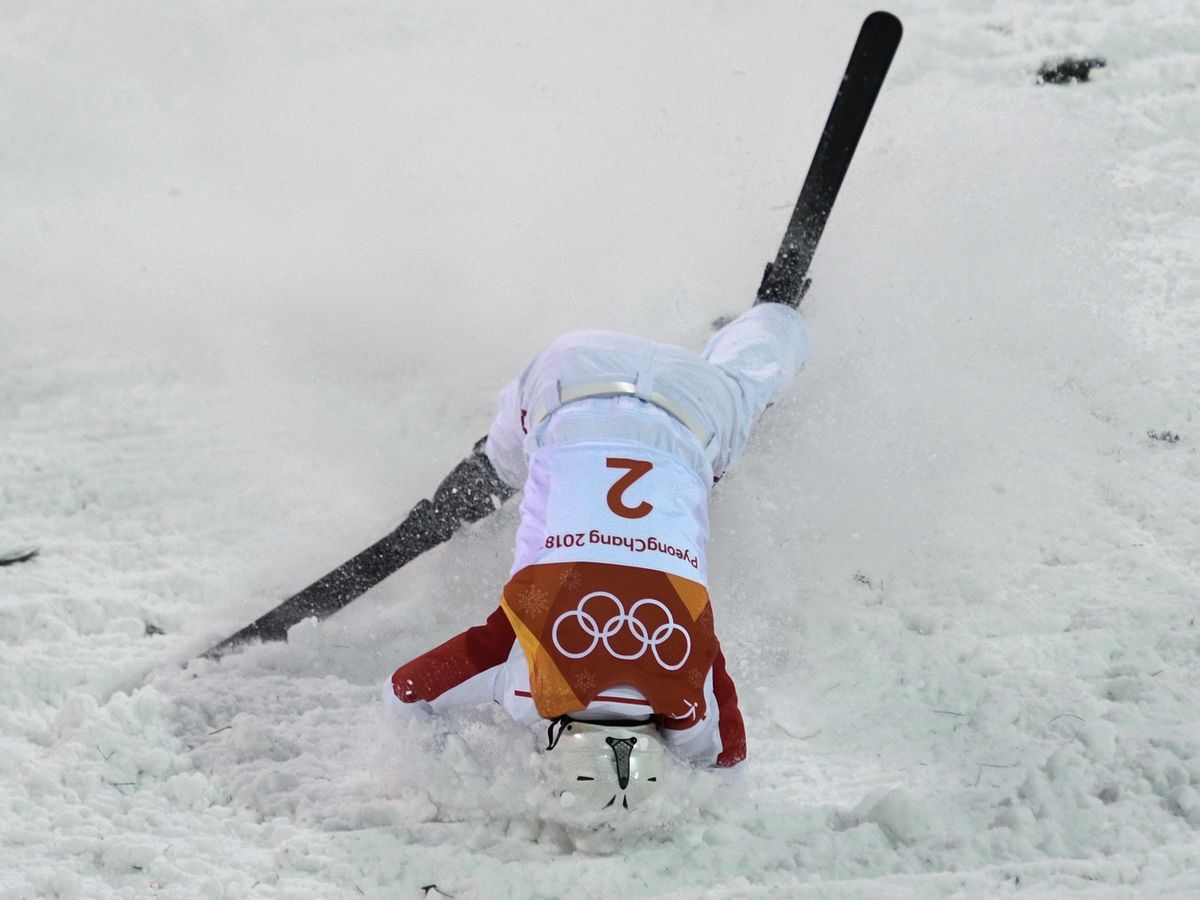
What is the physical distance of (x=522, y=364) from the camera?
420cm

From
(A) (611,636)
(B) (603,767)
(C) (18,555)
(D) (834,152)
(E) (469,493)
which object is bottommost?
(C) (18,555)

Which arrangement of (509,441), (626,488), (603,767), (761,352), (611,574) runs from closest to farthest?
(603,767) < (611,574) < (626,488) < (509,441) < (761,352)

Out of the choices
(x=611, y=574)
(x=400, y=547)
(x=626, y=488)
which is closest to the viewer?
(x=611, y=574)

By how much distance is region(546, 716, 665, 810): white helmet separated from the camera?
216cm

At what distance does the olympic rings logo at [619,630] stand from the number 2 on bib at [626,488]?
0.22 metres

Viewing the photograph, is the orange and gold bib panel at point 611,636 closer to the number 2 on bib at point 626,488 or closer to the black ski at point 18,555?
the number 2 on bib at point 626,488

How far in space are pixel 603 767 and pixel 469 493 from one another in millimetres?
1286

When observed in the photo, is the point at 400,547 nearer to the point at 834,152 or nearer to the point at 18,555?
the point at 18,555

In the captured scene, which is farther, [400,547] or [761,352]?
[761,352]

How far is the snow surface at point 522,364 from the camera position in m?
2.42

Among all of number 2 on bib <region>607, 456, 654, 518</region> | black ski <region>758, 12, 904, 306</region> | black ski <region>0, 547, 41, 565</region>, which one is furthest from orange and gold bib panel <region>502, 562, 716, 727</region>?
black ski <region>0, 547, 41, 565</region>

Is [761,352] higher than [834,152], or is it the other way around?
[834,152]

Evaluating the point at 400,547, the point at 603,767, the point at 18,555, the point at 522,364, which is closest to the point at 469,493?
the point at 400,547

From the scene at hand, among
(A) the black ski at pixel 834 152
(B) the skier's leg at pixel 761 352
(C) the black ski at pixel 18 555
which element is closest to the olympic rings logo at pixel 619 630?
(B) the skier's leg at pixel 761 352
